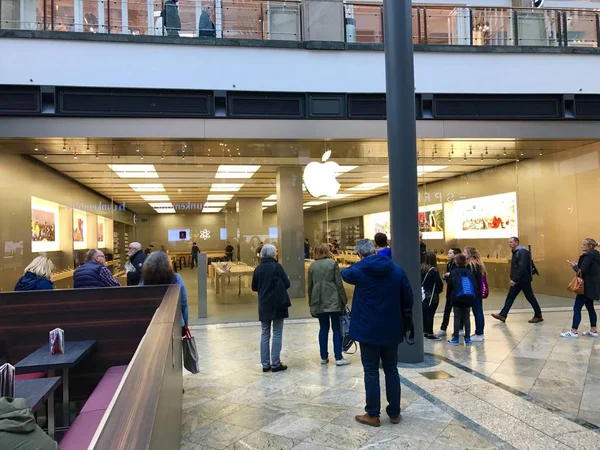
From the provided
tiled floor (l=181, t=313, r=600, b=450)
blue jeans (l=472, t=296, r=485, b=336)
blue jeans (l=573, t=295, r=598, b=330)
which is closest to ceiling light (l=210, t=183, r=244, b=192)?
tiled floor (l=181, t=313, r=600, b=450)

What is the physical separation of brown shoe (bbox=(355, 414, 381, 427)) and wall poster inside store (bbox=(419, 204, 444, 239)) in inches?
292

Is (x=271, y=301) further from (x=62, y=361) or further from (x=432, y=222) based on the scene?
(x=432, y=222)

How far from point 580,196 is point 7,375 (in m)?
12.6

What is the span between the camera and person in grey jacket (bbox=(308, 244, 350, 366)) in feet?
18.8

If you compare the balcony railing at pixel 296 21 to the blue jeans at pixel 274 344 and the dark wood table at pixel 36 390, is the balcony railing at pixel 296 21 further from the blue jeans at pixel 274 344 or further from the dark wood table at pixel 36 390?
the dark wood table at pixel 36 390

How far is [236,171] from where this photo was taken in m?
→ 10.3

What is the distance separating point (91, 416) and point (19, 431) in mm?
1812

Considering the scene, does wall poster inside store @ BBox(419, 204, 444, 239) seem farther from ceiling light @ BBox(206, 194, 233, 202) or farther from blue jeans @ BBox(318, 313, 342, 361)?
blue jeans @ BBox(318, 313, 342, 361)

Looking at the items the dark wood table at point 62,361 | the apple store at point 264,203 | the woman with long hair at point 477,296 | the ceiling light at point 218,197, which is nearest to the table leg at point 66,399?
the dark wood table at point 62,361

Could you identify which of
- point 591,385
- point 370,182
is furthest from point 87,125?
point 591,385

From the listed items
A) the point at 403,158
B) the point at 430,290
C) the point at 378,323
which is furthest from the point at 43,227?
the point at 378,323

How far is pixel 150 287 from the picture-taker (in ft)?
15.0

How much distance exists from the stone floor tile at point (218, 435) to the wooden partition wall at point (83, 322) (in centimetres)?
110

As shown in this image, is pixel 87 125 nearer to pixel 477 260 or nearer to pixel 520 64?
pixel 477 260
